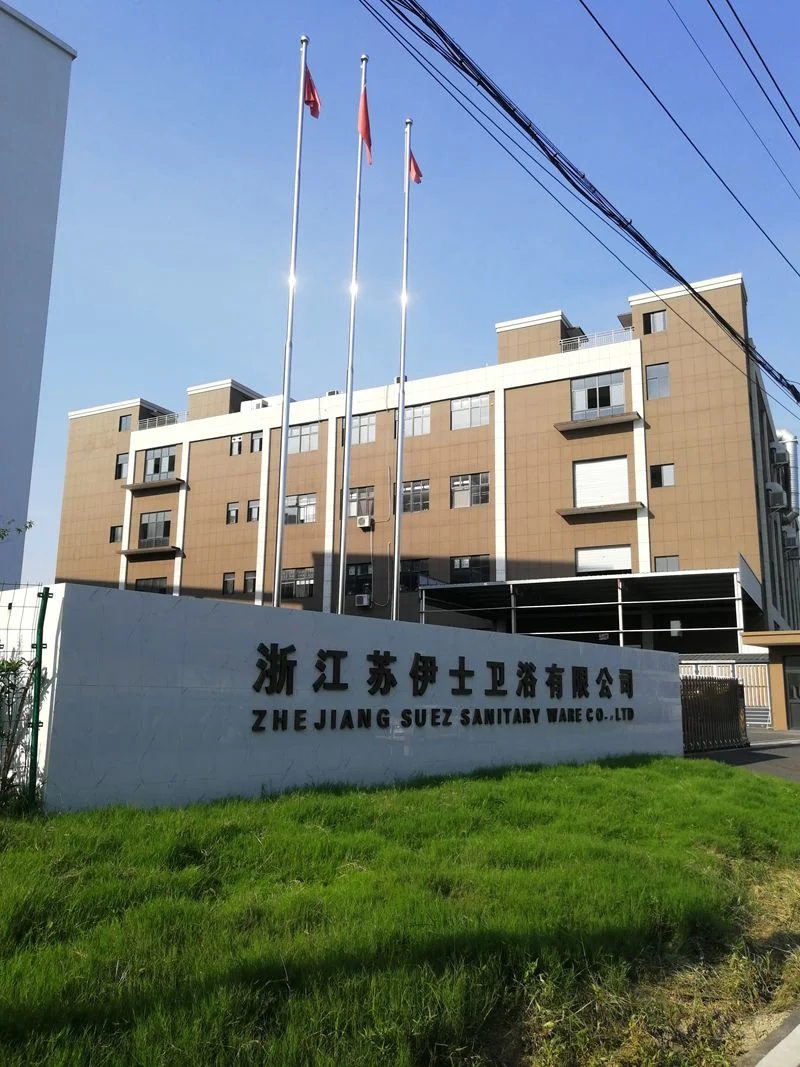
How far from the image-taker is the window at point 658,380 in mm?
39062

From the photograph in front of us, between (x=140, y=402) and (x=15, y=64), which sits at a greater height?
(x=140, y=402)

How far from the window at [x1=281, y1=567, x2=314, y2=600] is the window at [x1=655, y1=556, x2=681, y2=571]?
17.8 metres

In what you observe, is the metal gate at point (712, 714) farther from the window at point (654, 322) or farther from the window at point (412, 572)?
the window at point (412, 572)

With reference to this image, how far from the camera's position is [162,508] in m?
51.8

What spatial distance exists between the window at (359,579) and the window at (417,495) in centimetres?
373

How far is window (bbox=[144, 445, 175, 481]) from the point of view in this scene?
5216 centimetres

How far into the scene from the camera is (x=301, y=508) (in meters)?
47.1

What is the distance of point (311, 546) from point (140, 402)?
57.3 ft

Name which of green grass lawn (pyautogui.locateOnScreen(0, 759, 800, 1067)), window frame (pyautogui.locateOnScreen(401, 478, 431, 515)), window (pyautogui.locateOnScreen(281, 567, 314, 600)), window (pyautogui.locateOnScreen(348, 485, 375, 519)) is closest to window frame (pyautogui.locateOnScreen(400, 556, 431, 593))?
window frame (pyautogui.locateOnScreen(401, 478, 431, 515))

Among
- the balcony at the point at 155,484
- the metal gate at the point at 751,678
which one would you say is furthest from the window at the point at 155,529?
the metal gate at the point at 751,678

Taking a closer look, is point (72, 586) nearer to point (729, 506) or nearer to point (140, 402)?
point (729, 506)

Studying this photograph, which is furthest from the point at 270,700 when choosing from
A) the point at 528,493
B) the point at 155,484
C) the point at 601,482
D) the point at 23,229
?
the point at 155,484

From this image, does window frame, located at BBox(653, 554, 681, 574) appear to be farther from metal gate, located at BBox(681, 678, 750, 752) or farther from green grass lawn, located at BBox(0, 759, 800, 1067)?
green grass lawn, located at BBox(0, 759, 800, 1067)

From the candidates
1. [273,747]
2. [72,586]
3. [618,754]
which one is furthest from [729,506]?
[72,586]
